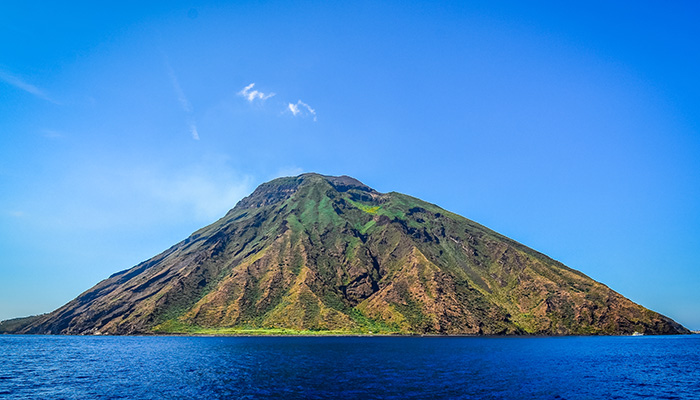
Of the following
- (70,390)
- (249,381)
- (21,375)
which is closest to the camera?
(70,390)

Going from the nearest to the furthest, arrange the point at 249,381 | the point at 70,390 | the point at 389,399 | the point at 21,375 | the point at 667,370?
the point at 389,399 < the point at 70,390 < the point at 249,381 < the point at 21,375 < the point at 667,370

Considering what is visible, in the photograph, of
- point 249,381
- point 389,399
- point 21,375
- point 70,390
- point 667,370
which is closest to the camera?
point 389,399

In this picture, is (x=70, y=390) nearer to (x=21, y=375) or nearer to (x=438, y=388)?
(x=21, y=375)

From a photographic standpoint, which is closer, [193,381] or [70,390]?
[70,390]

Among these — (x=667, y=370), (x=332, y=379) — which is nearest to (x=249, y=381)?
(x=332, y=379)

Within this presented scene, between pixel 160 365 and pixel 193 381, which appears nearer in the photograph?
pixel 193 381

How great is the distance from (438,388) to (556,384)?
25.1 metres

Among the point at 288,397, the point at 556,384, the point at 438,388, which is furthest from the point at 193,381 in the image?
the point at 556,384

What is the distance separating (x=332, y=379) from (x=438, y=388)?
1889cm

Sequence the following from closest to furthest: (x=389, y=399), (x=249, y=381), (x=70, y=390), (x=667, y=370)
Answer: (x=389, y=399)
(x=70, y=390)
(x=249, y=381)
(x=667, y=370)

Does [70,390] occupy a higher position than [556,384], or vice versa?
[70,390]

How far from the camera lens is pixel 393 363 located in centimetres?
8756

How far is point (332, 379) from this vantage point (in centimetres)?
6366

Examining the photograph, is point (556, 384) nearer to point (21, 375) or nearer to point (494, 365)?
point (494, 365)
